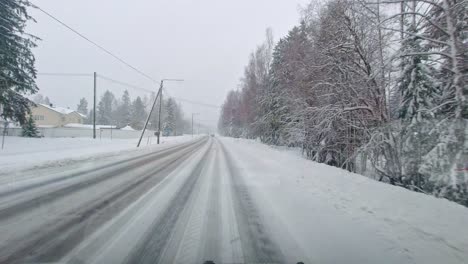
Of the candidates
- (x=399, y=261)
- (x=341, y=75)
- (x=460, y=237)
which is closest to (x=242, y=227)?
(x=399, y=261)

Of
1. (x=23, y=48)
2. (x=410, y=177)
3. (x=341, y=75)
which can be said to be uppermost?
(x=23, y=48)

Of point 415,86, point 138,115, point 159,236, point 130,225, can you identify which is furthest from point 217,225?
point 138,115

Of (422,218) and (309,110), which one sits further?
(309,110)

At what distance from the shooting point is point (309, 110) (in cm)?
1339

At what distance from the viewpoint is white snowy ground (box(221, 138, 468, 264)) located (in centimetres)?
307

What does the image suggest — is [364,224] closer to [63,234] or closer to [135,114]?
[63,234]

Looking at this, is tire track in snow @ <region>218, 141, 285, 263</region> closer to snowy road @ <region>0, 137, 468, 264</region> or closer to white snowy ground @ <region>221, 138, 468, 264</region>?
snowy road @ <region>0, 137, 468, 264</region>

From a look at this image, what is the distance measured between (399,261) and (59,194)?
635 cm

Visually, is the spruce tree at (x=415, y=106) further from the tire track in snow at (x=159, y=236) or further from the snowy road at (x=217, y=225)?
the tire track in snow at (x=159, y=236)

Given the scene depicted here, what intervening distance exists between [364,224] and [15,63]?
2750 centimetres

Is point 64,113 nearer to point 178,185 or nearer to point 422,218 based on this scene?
point 178,185

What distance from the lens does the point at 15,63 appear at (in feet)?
68.4

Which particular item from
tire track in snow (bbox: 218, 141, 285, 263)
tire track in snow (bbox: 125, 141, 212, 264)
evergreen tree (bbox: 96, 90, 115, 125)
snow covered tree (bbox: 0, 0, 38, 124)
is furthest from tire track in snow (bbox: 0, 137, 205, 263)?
evergreen tree (bbox: 96, 90, 115, 125)

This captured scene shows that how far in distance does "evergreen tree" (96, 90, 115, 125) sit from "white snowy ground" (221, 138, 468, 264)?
97.9 metres
